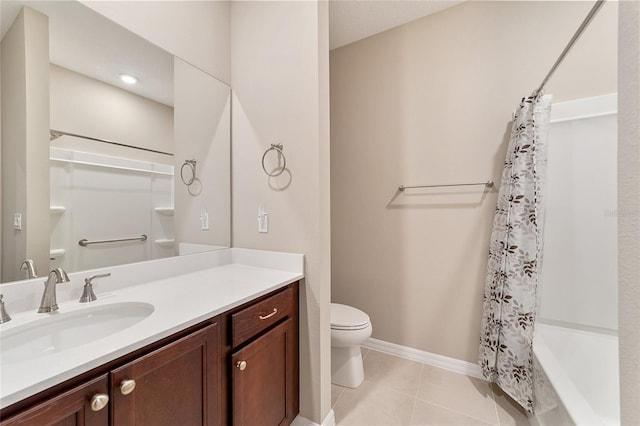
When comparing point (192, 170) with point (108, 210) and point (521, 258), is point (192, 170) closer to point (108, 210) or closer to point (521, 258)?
point (108, 210)

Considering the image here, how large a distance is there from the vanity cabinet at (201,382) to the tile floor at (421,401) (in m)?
0.46

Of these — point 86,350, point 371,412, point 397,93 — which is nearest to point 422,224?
point 397,93

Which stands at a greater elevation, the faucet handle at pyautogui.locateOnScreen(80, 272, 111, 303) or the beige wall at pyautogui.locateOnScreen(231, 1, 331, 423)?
the beige wall at pyautogui.locateOnScreen(231, 1, 331, 423)

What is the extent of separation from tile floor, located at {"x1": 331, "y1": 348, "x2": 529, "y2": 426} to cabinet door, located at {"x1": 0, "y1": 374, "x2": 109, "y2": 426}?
1.26 meters

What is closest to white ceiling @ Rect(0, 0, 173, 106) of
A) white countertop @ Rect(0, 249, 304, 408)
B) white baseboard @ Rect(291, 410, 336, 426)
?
white countertop @ Rect(0, 249, 304, 408)

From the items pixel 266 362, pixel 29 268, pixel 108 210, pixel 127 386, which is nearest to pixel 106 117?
pixel 108 210

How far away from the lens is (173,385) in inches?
30.9

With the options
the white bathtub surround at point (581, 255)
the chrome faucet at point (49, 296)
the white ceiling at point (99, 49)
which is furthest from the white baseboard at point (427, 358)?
the white ceiling at point (99, 49)

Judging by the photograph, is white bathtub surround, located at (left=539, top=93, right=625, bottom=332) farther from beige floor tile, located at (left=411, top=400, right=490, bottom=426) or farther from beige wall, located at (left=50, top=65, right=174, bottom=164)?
beige wall, located at (left=50, top=65, right=174, bottom=164)

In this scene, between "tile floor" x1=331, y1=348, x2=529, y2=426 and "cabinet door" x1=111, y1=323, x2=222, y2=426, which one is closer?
"cabinet door" x1=111, y1=323, x2=222, y2=426

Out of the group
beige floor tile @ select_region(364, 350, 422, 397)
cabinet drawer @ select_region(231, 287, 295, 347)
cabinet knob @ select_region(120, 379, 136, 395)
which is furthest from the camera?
beige floor tile @ select_region(364, 350, 422, 397)

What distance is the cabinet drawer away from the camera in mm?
991

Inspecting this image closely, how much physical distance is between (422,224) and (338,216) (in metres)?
0.73

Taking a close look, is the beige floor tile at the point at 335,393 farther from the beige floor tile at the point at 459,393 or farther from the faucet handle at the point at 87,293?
the faucet handle at the point at 87,293
